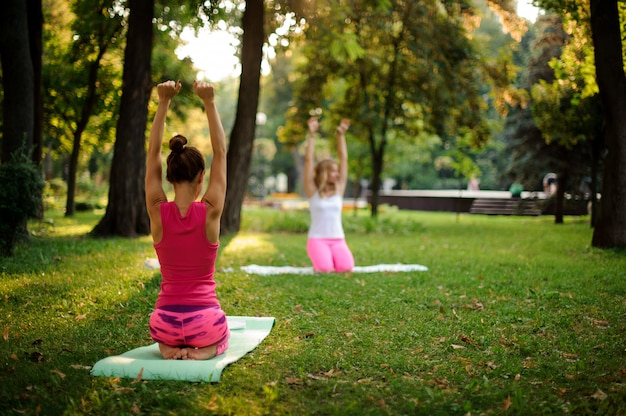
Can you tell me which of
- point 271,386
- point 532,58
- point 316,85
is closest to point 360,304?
point 271,386

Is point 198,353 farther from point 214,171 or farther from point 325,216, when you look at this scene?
point 325,216

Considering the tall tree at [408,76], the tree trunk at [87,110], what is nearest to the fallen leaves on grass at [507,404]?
the tall tree at [408,76]

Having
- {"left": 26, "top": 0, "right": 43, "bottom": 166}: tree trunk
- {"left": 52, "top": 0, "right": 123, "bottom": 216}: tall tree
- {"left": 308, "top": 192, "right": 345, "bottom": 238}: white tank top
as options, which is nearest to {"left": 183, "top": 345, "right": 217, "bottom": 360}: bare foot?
{"left": 308, "top": 192, "right": 345, "bottom": 238}: white tank top

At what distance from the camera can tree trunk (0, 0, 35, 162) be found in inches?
389

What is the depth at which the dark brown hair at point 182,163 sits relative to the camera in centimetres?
396

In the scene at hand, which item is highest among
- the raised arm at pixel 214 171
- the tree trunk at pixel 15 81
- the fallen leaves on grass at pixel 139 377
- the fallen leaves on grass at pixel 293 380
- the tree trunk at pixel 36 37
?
the tree trunk at pixel 36 37

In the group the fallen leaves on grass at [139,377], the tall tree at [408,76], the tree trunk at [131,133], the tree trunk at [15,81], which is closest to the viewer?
the fallen leaves on grass at [139,377]

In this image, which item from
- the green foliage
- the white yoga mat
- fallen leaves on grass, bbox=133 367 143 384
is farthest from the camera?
the white yoga mat

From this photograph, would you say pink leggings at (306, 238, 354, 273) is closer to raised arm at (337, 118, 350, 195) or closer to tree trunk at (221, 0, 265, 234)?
raised arm at (337, 118, 350, 195)

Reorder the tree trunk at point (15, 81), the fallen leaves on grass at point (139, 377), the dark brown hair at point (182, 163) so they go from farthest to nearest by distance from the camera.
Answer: the tree trunk at point (15, 81)
the dark brown hair at point (182, 163)
the fallen leaves on grass at point (139, 377)

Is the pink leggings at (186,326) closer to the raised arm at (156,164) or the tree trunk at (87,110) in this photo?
the raised arm at (156,164)

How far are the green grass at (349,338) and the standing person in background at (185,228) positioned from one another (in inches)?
17.3

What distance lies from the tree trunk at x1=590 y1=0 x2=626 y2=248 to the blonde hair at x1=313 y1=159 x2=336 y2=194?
5968 millimetres

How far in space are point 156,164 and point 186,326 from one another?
47.6 inches
